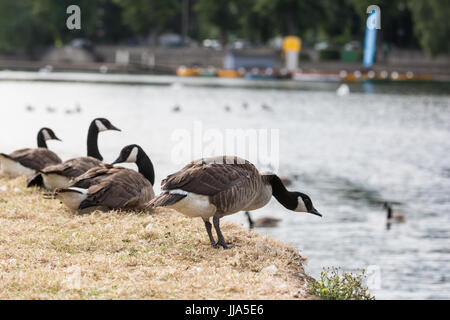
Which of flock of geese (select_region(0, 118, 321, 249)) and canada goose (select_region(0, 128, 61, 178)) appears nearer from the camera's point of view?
flock of geese (select_region(0, 118, 321, 249))

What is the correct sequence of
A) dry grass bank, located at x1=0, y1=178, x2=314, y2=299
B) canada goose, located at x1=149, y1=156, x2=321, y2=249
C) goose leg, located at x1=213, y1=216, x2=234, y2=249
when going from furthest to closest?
goose leg, located at x1=213, y1=216, x2=234, y2=249, canada goose, located at x1=149, y1=156, x2=321, y2=249, dry grass bank, located at x1=0, y1=178, x2=314, y2=299

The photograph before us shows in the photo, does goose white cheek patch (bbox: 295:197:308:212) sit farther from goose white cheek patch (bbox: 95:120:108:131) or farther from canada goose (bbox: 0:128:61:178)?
canada goose (bbox: 0:128:61:178)

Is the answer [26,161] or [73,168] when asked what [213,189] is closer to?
[73,168]

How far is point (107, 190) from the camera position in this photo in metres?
9.88

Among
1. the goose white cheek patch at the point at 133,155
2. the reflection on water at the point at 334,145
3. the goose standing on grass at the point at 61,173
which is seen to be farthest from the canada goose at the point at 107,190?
the reflection on water at the point at 334,145

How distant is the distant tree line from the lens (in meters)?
99.4

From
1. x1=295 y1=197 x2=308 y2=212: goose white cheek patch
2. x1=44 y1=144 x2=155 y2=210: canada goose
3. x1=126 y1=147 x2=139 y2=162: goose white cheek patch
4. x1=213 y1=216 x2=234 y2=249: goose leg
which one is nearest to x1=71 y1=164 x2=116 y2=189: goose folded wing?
x1=44 y1=144 x2=155 y2=210: canada goose

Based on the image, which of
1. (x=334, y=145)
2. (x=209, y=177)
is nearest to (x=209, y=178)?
(x=209, y=177)

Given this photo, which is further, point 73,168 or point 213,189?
point 73,168

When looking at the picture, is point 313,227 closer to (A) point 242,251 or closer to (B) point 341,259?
(B) point 341,259

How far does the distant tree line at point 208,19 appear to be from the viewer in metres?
99.4

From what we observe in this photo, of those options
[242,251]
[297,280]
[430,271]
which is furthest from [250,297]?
[430,271]

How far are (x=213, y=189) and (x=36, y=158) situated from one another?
5809 millimetres

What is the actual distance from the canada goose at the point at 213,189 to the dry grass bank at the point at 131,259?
1.57ft
